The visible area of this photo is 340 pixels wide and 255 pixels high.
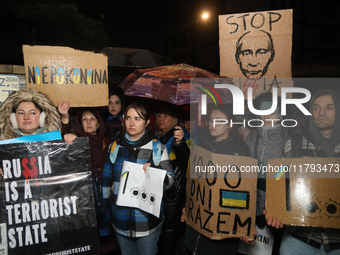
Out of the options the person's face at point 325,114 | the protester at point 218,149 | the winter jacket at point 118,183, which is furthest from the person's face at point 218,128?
the person's face at point 325,114

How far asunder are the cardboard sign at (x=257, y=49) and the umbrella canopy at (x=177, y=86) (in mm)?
237

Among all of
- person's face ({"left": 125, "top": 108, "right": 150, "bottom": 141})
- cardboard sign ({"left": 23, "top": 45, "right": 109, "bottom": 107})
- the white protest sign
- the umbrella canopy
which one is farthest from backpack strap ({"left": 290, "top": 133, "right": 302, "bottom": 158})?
cardboard sign ({"left": 23, "top": 45, "right": 109, "bottom": 107})

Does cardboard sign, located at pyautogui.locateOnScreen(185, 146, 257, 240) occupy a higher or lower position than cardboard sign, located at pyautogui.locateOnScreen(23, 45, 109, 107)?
lower

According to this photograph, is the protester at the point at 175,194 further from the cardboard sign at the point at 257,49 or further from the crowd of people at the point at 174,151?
the cardboard sign at the point at 257,49

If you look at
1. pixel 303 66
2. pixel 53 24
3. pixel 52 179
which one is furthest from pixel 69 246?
pixel 303 66

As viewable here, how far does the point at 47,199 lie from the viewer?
6.15 ft

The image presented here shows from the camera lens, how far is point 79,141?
195 centimetres

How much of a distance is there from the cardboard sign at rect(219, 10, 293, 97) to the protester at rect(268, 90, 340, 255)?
0.70m

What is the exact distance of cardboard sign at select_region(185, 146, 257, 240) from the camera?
1.80 meters

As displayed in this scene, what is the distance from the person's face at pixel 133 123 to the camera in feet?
6.84

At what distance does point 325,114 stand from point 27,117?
2.63m

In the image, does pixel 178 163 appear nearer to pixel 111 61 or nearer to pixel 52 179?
pixel 52 179

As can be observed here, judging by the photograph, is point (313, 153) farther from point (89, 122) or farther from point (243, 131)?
point (89, 122)

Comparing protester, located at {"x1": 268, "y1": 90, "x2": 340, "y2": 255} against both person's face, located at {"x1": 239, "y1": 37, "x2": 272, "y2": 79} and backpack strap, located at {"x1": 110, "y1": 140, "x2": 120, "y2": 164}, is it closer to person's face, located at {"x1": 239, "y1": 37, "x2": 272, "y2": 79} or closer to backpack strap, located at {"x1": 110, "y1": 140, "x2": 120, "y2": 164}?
person's face, located at {"x1": 239, "y1": 37, "x2": 272, "y2": 79}
